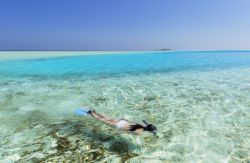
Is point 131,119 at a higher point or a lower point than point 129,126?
lower

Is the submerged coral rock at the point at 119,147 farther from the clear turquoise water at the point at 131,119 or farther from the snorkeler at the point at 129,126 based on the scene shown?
the snorkeler at the point at 129,126

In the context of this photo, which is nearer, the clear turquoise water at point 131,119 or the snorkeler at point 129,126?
the clear turquoise water at point 131,119

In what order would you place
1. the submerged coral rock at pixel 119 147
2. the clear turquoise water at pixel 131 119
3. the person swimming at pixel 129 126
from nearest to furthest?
the clear turquoise water at pixel 131 119 < the submerged coral rock at pixel 119 147 < the person swimming at pixel 129 126

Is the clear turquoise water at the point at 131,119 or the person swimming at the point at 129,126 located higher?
the person swimming at the point at 129,126

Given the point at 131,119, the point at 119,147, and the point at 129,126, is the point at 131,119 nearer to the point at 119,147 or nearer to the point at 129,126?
the point at 129,126

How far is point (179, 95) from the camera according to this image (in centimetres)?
1078

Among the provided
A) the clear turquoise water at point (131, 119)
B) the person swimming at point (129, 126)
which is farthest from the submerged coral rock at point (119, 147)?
the person swimming at point (129, 126)

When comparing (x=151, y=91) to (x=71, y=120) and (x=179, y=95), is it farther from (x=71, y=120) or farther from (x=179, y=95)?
(x=71, y=120)

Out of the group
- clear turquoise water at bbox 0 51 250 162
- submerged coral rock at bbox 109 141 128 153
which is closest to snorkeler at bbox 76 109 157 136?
clear turquoise water at bbox 0 51 250 162

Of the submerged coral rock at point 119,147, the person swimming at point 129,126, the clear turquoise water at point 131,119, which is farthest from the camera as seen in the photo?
the person swimming at point 129,126

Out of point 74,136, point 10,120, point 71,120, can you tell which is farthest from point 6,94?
point 74,136

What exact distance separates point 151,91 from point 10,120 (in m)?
6.62

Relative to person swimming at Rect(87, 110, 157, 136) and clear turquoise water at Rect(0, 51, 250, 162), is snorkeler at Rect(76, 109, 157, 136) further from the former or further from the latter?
clear turquoise water at Rect(0, 51, 250, 162)

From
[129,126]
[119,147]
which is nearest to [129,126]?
[129,126]
